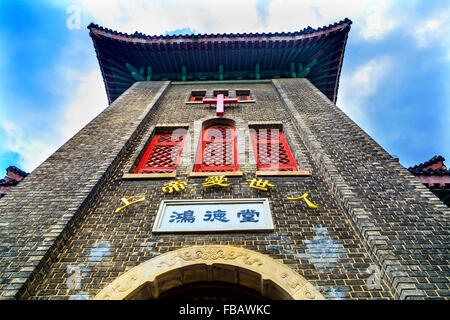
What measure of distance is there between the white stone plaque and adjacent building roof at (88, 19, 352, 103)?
687cm

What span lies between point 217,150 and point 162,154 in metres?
1.37

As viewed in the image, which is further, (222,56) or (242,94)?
(222,56)

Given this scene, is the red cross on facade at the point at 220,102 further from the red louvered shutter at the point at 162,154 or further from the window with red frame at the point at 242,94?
the window with red frame at the point at 242,94

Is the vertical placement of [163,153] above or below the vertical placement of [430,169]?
above

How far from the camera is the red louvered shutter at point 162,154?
549 cm

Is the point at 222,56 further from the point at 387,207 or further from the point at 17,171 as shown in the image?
the point at 387,207

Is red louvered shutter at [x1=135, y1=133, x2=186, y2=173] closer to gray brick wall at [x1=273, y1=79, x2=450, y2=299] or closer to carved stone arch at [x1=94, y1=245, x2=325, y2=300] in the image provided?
carved stone arch at [x1=94, y1=245, x2=325, y2=300]

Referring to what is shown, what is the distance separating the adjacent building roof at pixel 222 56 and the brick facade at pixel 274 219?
4510 mm

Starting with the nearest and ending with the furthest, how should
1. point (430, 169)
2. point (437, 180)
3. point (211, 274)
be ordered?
point (211, 274) → point (437, 180) → point (430, 169)

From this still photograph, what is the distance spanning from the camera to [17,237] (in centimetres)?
339

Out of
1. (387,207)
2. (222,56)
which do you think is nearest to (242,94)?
(222,56)

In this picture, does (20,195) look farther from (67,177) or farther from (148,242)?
(148,242)

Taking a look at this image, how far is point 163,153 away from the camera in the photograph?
612 cm

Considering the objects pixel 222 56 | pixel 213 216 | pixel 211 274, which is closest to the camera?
pixel 211 274
